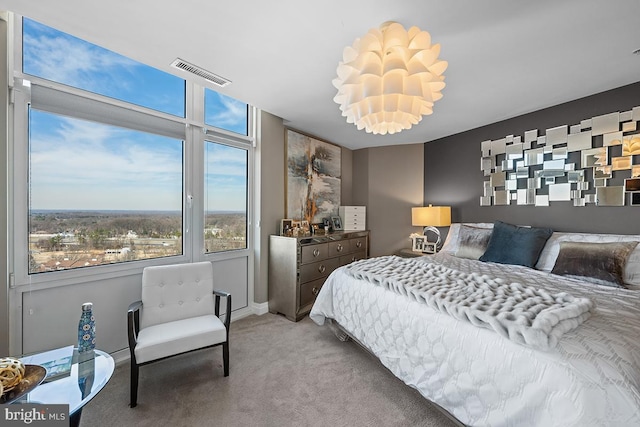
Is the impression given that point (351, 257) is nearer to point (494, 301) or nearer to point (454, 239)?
point (454, 239)

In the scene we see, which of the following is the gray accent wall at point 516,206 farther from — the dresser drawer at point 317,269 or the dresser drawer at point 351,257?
the dresser drawer at point 317,269

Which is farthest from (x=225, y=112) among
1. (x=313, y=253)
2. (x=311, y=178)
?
(x=313, y=253)

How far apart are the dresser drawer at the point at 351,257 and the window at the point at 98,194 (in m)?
2.16

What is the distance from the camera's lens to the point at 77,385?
133 cm

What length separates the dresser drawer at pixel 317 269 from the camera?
10.7 ft

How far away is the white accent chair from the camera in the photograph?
1810 mm

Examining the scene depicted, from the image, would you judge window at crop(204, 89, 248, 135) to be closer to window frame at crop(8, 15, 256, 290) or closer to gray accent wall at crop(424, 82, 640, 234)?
window frame at crop(8, 15, 256, 290)

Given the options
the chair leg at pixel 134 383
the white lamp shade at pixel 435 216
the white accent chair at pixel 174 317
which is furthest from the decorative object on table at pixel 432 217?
the chair leg at pixel 134 383

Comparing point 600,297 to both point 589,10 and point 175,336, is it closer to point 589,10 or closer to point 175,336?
point 589,10

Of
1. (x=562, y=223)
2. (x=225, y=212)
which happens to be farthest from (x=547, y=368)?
(x=225, y=212)

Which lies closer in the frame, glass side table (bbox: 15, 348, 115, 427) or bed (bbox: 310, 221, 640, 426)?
bed (bbox: 310, 221, 640, 426)

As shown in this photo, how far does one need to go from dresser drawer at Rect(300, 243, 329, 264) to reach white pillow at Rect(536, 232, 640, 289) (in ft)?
7.62

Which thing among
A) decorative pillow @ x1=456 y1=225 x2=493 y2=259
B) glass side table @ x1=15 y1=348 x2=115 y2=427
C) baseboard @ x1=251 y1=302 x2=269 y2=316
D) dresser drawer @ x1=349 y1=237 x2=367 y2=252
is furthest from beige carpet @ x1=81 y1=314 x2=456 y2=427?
decorative pillow @ x1=456 y1=225 x2=493 y2=259

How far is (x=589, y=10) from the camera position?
1.58m
